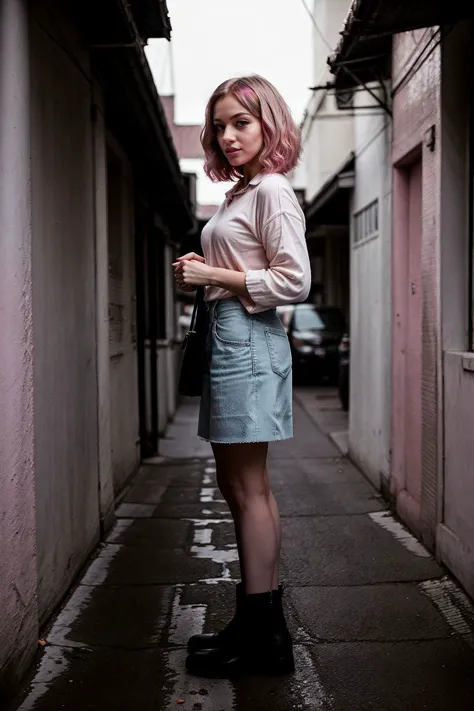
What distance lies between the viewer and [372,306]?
24.9 ft

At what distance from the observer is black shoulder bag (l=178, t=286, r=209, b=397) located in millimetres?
3143

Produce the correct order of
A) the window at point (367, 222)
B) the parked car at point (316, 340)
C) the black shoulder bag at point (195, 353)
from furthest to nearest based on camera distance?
the parked car at point (316, 340)
the window at point (367, 222)
the black shoulder bag at point (195, 353)

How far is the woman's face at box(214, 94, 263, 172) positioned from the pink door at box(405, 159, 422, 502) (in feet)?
9.64

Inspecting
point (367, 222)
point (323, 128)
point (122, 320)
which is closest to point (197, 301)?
point (122, 320)

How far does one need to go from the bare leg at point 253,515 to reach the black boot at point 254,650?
0.07 metres

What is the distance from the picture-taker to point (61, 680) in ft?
10.7

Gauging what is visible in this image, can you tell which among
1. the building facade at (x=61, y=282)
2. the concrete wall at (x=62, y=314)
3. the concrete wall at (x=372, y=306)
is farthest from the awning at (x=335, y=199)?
the concrete wall at (x=62, y=314)

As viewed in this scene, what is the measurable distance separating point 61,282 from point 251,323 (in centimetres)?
147

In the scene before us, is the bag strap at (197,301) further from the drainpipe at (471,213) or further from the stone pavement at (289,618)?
the drainpipe at (471,213)

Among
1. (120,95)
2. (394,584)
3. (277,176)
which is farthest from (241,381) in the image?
(120,95)

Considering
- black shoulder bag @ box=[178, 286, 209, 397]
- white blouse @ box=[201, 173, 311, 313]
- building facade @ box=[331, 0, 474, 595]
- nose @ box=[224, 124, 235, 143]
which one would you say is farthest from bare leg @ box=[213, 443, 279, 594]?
building facade @ box=[331, 0, 474, 595]

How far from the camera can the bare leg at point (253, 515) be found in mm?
3111

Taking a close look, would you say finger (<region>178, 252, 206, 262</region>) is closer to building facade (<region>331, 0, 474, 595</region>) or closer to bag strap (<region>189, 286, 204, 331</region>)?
bag strap (<region>189, 286, 204, 331</region>)

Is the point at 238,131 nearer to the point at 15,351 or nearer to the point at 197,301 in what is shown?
the point at 197,301
